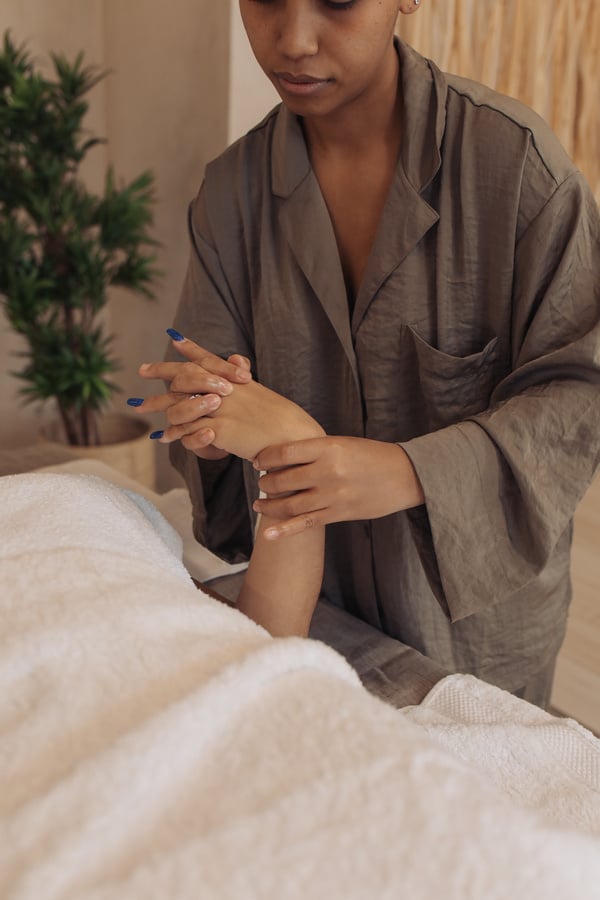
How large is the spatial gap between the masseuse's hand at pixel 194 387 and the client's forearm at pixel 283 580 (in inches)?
6.1

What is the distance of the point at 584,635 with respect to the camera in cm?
205

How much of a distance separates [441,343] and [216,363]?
11.6 inches

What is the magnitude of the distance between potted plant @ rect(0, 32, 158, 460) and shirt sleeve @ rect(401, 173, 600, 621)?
147cm

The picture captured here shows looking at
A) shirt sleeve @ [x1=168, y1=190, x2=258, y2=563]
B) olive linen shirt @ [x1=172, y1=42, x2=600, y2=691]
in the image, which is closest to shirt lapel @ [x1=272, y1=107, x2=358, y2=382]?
olive linen shirt @ [x1=172, y1=42, x2=600, y2=691]

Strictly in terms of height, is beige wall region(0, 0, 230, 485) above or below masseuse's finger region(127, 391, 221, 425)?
above

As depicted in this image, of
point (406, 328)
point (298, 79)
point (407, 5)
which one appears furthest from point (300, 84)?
point (406, 328)

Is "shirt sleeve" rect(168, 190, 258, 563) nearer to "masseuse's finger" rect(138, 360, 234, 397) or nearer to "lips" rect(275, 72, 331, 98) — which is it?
"masseuse's finger" rect(138, 360, 234, 397)

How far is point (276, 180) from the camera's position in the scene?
1.20 metres

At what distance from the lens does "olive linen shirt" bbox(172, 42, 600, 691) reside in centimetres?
100

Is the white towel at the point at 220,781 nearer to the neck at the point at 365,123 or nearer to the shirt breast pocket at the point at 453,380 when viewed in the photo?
the shirt breast pocket at the point at 453,380

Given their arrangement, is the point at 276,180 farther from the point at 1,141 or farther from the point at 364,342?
the point at 1,141

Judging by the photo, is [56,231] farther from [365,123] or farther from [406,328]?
[406,328]

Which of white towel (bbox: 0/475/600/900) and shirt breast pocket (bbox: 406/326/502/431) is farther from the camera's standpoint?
shirt breast pocket (bbox: 406/326/502/431)

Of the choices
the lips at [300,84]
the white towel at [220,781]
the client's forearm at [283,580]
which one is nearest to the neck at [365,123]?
the lips at [300,84]
